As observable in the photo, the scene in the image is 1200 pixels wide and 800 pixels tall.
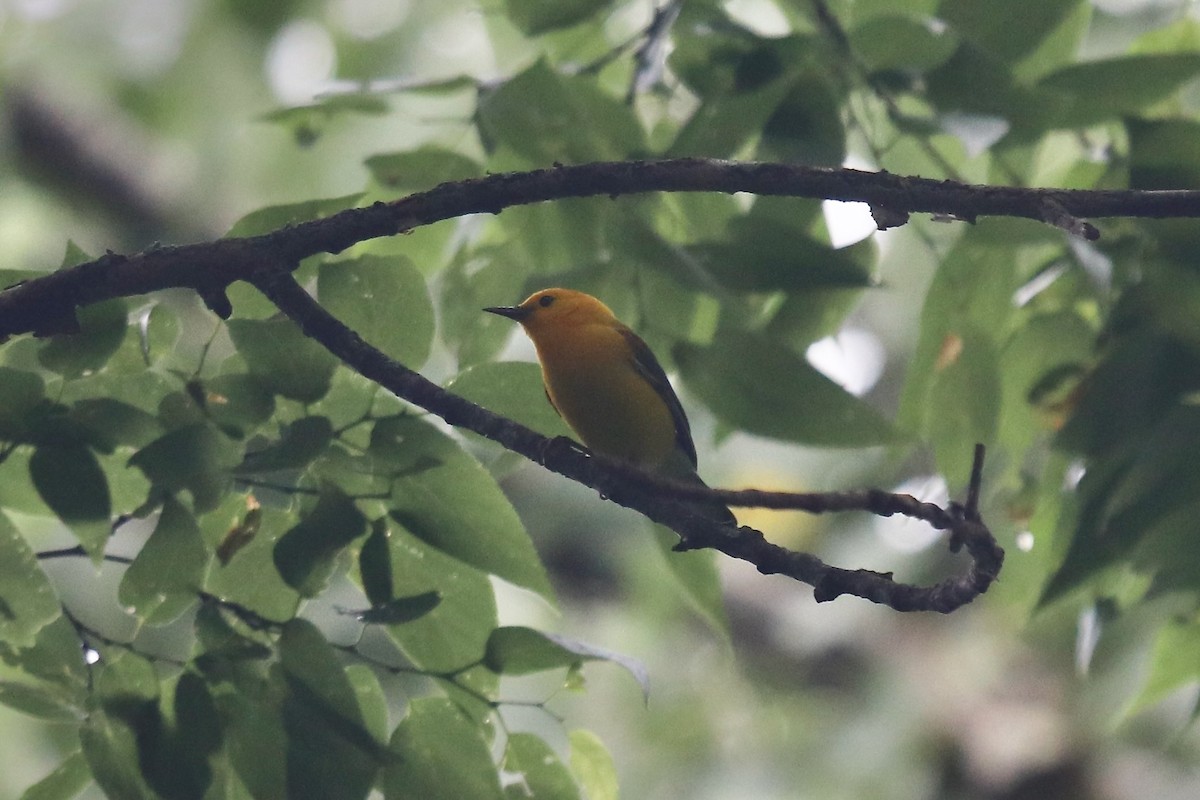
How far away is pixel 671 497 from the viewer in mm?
2031

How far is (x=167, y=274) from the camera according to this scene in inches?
81.0

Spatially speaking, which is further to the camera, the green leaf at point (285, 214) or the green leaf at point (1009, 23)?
the green leaf at point (1009, 23)

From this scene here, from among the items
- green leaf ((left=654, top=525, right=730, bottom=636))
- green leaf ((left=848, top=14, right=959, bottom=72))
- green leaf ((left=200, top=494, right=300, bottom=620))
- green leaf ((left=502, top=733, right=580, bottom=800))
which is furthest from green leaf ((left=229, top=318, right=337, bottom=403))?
green leaf ((left=848, top=14, right=959, bottom=72))

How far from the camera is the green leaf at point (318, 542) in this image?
6.68ft

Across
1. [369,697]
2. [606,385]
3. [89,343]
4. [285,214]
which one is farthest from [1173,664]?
[89,343]

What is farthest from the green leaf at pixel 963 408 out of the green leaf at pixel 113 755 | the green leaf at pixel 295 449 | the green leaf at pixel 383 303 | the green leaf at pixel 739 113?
the green leaf at pixel 113 755

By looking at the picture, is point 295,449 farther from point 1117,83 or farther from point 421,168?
point 1117,83

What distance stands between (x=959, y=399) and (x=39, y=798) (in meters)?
2.09

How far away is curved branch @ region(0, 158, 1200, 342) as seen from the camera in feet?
6.37

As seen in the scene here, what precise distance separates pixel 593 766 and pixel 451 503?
0.56 meters

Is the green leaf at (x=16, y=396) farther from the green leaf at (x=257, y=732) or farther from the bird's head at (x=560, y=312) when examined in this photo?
the bird's head at (x=560, y=312)

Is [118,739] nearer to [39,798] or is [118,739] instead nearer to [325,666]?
[39,798]

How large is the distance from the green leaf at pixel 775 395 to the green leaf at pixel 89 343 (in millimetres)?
1183

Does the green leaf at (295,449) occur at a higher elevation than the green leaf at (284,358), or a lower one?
lower
